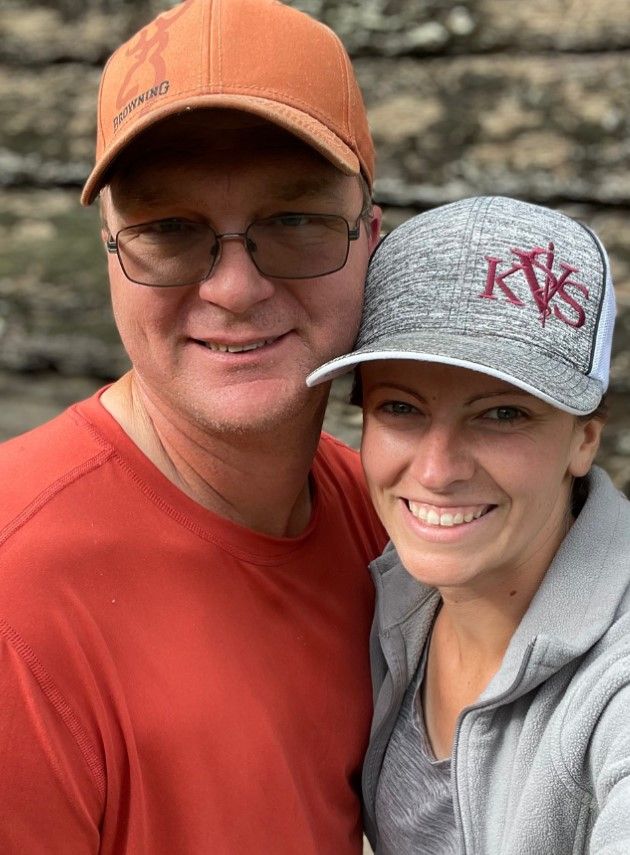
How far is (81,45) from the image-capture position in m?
2.98

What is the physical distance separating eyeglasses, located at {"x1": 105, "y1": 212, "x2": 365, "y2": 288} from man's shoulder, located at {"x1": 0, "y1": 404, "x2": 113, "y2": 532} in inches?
10.8

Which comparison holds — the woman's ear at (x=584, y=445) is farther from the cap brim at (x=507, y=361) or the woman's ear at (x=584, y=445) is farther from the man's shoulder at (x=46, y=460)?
the man's shoulder at (x=46, y=460)

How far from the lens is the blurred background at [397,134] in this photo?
264 centimetres

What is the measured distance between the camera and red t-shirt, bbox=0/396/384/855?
1.45 metres

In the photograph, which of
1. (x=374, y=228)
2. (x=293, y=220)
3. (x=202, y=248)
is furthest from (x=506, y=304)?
(x=374, y=228)

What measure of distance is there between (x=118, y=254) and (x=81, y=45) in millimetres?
1518

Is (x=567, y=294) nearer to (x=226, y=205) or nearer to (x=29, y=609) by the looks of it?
(x=226, y=205)

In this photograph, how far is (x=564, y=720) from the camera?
56.3 inches

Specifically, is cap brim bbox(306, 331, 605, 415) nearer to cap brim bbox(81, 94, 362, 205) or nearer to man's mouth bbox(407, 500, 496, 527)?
man's mouth bbox(407, 500, 496, 527)

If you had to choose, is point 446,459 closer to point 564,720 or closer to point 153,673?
point 564,720

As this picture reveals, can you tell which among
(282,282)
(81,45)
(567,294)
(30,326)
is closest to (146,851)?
(282,282)

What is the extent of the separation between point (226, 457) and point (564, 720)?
719 millimetres

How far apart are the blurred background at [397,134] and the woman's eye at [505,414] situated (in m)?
1.19

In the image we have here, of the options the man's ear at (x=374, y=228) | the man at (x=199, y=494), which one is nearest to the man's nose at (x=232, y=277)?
the man at (x=199, y=494)
